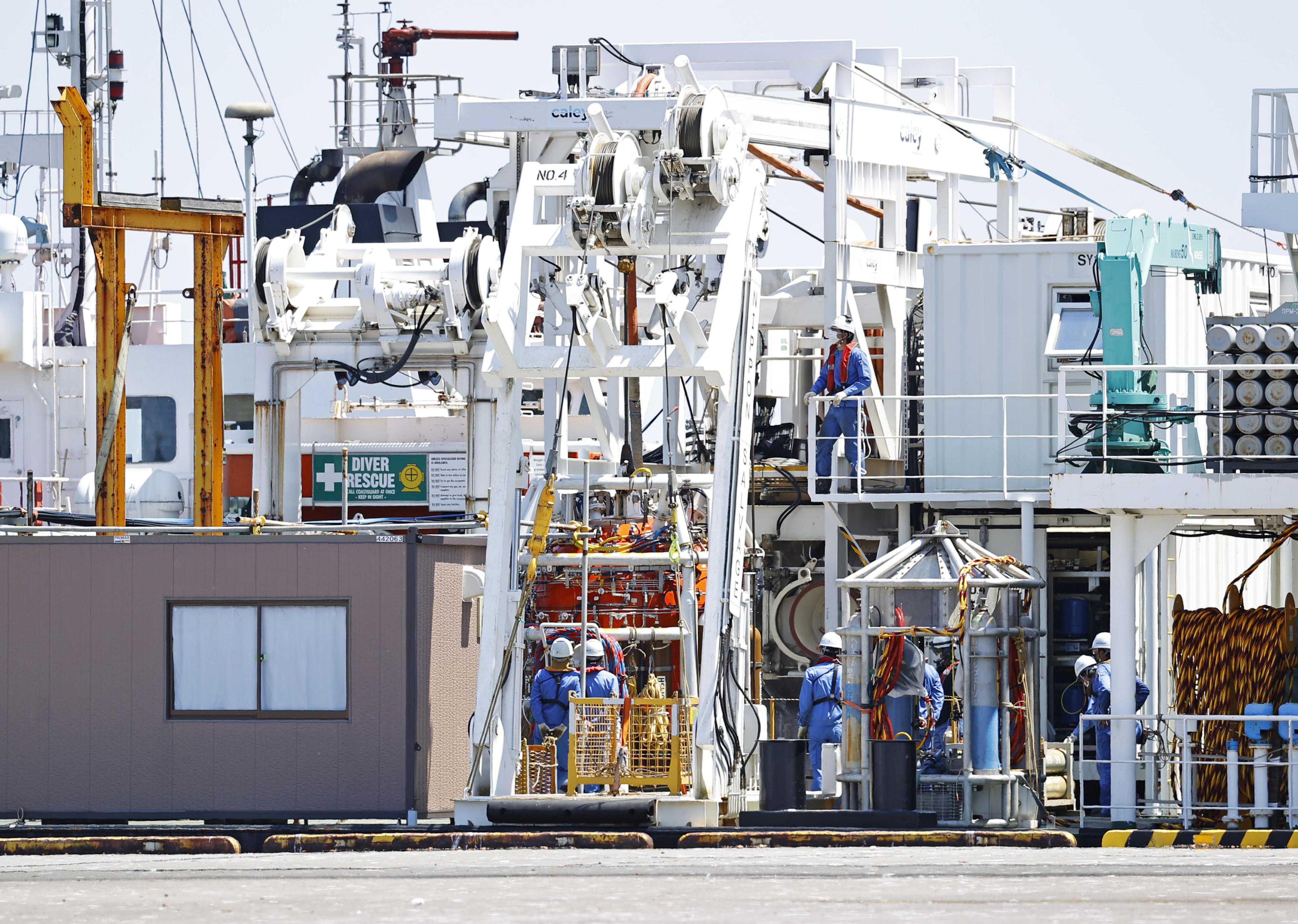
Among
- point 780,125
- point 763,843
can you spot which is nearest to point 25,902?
point 763,843

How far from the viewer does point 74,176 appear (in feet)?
70.6

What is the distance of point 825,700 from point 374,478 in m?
11.0

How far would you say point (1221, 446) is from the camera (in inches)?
731

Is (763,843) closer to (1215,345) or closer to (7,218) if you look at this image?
(1215,345)

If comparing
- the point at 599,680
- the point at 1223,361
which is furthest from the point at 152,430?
the point at 1223,361

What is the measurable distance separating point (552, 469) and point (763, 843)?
427 centimetres

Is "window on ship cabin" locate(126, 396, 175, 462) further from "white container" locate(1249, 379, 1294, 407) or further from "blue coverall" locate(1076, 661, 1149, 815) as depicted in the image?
"white container" locate(1249, 379, 1294, 407)

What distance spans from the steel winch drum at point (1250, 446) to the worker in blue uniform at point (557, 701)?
619 cm

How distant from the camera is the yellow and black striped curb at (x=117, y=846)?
1750 cm

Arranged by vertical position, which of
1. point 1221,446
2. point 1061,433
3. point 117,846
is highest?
point 1061,433

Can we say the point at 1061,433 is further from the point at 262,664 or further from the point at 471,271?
the point at 262,664

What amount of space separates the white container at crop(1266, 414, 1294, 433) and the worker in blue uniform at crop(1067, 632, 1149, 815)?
2.52m

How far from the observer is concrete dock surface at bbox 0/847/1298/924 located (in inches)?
514

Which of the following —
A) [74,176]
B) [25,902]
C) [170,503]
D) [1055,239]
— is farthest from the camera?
[170,503]
